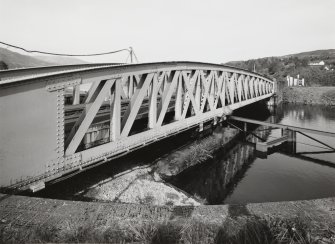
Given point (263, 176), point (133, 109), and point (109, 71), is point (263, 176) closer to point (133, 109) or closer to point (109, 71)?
point (133, 109)

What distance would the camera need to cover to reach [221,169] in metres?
14.8

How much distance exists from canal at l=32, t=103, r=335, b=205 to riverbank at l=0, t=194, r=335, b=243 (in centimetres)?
315

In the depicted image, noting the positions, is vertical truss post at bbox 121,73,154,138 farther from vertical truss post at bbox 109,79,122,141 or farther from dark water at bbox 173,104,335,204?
dark water at bbox 173,104,335,204

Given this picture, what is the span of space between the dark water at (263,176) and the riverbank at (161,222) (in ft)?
22.2

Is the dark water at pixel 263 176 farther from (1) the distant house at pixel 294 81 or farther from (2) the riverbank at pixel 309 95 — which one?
(1) the distant house at pixel 294 81

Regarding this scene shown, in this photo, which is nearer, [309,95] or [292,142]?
[292,142]

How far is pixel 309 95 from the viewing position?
173 ft

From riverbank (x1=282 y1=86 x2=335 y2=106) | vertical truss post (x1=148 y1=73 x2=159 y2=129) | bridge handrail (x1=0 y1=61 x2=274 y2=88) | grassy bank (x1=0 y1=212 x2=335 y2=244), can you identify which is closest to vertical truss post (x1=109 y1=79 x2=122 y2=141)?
bridge handrail (x1=0 y1=61 x2=274 y2=88)

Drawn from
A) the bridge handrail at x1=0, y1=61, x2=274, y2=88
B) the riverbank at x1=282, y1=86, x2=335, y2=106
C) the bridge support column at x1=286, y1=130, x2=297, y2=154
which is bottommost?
the bridge support column at x1=286, y1=130, x2=297, y2=154

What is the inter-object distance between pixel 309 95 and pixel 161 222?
189 feet

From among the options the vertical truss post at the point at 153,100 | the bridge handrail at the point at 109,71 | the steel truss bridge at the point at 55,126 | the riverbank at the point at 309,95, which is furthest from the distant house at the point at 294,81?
the steel truss bridge at the point at 55,126

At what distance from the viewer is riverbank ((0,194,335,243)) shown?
3512 mm

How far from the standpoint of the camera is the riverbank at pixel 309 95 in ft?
163

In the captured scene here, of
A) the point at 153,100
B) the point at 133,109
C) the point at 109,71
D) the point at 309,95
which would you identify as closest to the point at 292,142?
the point at 153,100
